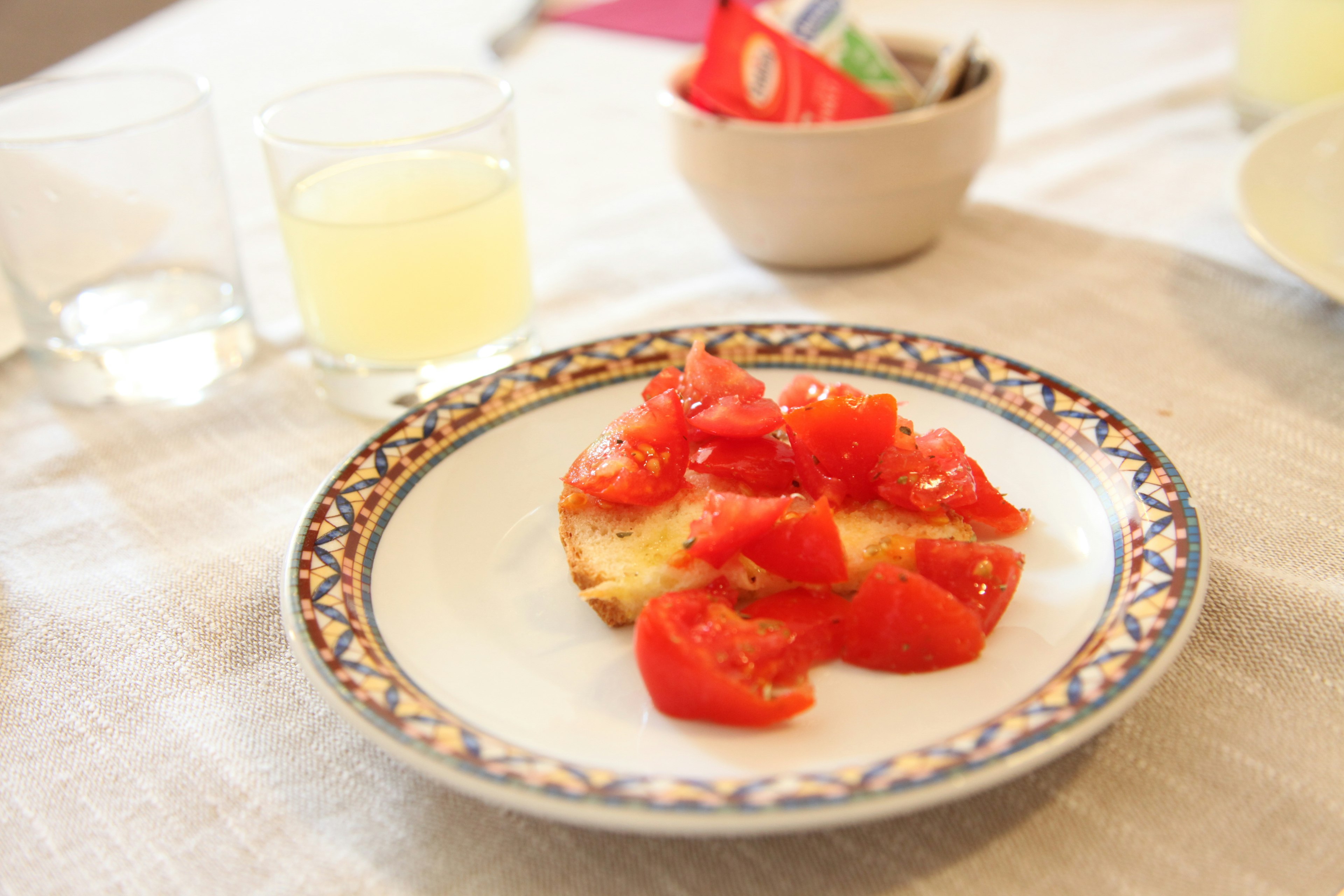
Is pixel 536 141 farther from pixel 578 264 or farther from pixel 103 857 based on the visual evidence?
pixel 103 857

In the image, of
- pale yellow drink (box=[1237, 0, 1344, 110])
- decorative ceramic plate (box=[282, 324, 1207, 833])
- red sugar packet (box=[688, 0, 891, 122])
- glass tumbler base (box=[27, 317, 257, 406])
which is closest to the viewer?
decorative ceramic plate (box=[282, 324, 1207, 833])

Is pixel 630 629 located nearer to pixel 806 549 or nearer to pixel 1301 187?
Result: pixel 806 549

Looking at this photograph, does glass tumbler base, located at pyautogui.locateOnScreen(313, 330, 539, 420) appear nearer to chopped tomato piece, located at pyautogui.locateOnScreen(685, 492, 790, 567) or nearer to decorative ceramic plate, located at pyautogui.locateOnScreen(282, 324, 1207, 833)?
decorative ceramic plate, located at pyautogui.locateOnScreen(282, 324, 1207, 833)

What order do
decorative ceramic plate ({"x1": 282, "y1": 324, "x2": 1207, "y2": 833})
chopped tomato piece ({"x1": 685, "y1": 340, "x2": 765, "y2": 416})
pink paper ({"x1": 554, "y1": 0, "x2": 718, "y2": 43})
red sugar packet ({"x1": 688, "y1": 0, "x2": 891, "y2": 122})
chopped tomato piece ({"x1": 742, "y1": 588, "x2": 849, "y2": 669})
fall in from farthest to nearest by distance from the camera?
pink paper ({"x1": 554, "y1": 0, "x2": 718, "y2": 43}), red sugar packet ({"x1": 688, "y1": 0, "x2": 891, "y2": 122}), chopped tomato piece ({"x1": 685, "y1": 340, "x2": 765, "y2": 416}), chopped tomato piece ({"x1": 742, "y1": 588, "x2": 849, "y2": 669}), decorative ceramic plate ({"x1": 282, "y1": 324, "x2": 1207, "y2": 833})

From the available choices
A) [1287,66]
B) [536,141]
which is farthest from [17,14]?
[1287,66]

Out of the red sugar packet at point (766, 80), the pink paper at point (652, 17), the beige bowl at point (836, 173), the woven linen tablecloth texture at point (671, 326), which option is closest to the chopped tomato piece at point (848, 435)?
the woven linen tablecloth texture at point (671, 326)

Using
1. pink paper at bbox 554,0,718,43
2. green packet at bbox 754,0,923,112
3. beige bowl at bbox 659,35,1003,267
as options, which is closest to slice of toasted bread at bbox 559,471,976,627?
beige bowl at bbox 659,35,1003,267
